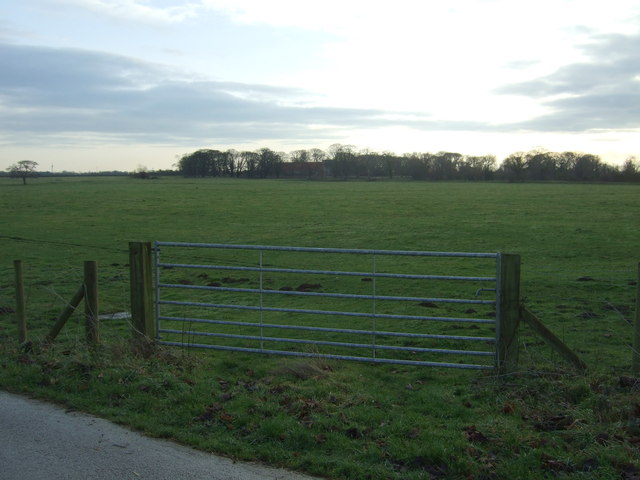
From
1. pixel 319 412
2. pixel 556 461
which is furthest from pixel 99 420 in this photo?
pixel 556 461

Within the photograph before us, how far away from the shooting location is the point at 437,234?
32.1 meters

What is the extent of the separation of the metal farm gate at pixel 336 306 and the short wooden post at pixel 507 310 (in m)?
0.04

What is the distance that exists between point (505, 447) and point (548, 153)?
141 metres

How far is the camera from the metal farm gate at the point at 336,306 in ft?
27.8

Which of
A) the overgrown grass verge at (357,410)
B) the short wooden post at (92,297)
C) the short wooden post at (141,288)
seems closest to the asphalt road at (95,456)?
the overgrown grass verge at (357,410)

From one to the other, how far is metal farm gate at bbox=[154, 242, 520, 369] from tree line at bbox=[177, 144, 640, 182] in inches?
3960

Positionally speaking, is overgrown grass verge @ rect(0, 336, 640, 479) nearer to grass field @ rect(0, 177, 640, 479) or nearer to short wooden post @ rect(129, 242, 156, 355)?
grass field @ rect(0, 177, 640, 479)

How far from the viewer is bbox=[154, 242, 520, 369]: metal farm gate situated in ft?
27.8

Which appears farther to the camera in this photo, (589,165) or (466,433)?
(589,165)

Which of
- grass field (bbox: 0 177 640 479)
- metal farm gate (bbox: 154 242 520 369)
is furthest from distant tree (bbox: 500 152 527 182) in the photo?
grass field (bbox: 0 177 640 479)

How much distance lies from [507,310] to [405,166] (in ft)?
453

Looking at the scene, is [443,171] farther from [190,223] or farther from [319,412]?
[319,412]

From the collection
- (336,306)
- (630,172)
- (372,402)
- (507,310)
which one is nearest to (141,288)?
(372,402)

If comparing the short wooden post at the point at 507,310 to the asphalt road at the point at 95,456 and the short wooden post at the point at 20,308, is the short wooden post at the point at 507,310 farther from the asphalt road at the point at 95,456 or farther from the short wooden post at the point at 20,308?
the short wooden post at the point at 20,308
